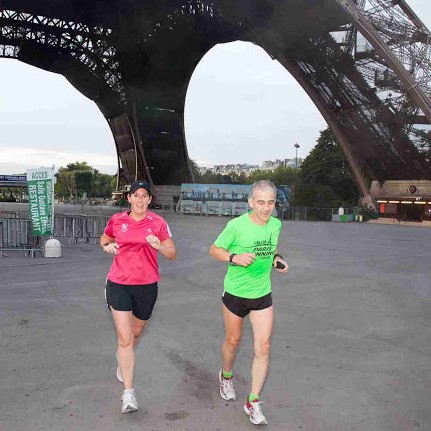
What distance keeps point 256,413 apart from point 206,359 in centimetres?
159

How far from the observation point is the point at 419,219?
4275 centimetres

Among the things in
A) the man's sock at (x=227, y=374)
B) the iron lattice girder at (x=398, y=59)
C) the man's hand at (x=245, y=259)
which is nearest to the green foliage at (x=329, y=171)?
the iron lattice girder at (x=398, y=59)

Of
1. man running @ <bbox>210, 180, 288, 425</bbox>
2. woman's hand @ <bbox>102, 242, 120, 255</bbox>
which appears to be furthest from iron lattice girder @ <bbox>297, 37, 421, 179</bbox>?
woman's hand @ <bbox>102, 242, 120, 255</bbox>

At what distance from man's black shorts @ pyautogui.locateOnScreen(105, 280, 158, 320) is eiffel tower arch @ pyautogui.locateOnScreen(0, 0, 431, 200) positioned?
35796 millimetres

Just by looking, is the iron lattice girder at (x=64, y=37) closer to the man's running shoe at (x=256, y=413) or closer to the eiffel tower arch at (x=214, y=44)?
the eiffel tower arch at (x=214, y=44)

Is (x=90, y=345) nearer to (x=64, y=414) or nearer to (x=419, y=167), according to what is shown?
(x=64, y=414)

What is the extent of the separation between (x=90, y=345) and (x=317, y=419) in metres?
2.88

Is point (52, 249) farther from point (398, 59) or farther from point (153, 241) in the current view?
point (398, 59)

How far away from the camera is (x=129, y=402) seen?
12.8 ft

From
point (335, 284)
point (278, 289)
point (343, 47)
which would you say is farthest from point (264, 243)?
point (343, 47)

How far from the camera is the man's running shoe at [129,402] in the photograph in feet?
12.7

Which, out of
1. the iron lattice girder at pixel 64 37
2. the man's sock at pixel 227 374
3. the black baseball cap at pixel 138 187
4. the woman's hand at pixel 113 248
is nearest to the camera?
the woman's hand at pixel 113 248

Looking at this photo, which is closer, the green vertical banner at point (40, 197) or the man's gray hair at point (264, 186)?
the man's gray hair at point (264, 186)

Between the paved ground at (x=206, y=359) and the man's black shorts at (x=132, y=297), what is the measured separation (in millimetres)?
776
